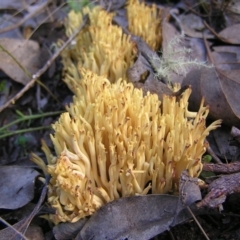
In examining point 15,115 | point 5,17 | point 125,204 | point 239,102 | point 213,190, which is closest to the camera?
point 213,190

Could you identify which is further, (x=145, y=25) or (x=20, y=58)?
(x=20, y=58)

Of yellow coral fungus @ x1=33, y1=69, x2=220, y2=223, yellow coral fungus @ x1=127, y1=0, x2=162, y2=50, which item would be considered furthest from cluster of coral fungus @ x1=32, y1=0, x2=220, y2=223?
yellow coral fungus @ x1=127, y1=0, x2=162, y2=50

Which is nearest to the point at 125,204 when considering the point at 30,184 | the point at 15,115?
the point at 30,184

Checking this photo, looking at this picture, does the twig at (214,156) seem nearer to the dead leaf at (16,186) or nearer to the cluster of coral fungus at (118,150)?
the cluster of coral fungus at (118,150)

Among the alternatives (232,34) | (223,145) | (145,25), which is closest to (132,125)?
(223,145)

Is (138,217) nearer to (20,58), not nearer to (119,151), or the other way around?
(119,151)

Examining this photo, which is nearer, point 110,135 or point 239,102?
point 110,135

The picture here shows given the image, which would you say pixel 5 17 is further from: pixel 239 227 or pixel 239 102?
pixel 239 227

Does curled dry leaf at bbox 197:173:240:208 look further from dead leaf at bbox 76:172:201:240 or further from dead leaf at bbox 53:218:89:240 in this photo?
dead leaf at bbox 53:218:89:240
